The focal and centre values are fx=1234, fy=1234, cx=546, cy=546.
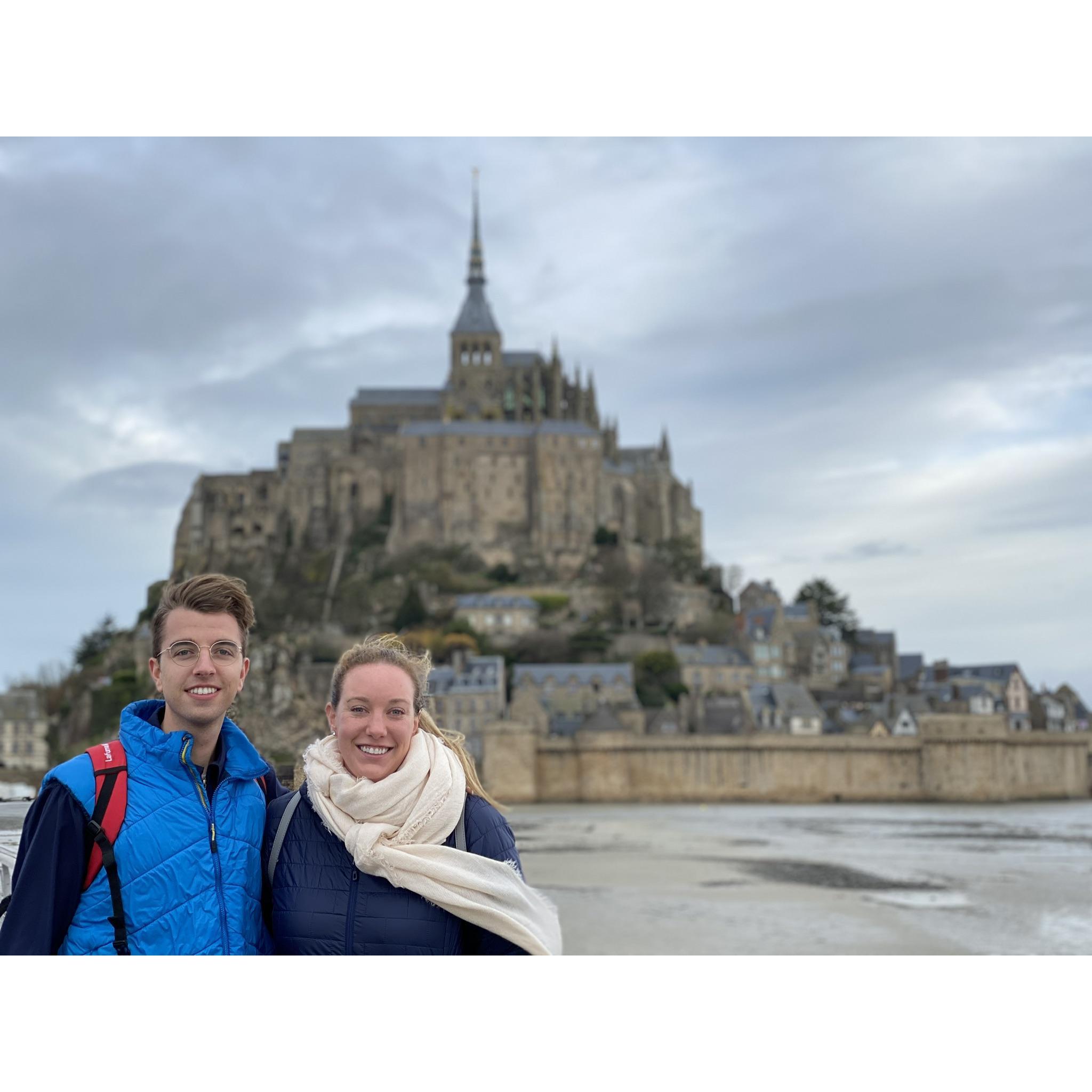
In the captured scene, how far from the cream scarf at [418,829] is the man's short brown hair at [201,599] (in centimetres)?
40

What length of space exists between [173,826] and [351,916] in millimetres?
476

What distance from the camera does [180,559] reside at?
4991cm

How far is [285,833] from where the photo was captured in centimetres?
301

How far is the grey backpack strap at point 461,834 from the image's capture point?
2.98 m

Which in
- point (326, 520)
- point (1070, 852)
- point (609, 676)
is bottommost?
point (1070, 852)

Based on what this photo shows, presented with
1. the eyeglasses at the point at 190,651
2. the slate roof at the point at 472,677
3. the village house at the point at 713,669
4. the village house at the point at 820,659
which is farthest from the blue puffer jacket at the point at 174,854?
the village house at the point at 820,659

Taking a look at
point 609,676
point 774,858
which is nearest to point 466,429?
point 609,676

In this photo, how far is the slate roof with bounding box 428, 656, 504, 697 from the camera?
1602 inches

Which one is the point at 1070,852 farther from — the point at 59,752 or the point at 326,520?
the point at 326,520

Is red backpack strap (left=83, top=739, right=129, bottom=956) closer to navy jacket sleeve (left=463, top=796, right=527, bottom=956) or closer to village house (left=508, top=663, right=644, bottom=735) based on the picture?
navy jacket sleeve (left=463, top=796, right=527, bottom=956)

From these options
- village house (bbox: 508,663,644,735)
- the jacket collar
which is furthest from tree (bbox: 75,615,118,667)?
the jacket collar

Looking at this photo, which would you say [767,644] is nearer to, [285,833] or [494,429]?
[494,429]

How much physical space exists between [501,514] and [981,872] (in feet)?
125

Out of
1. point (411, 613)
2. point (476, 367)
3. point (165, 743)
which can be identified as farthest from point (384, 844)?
point (476, 367)
